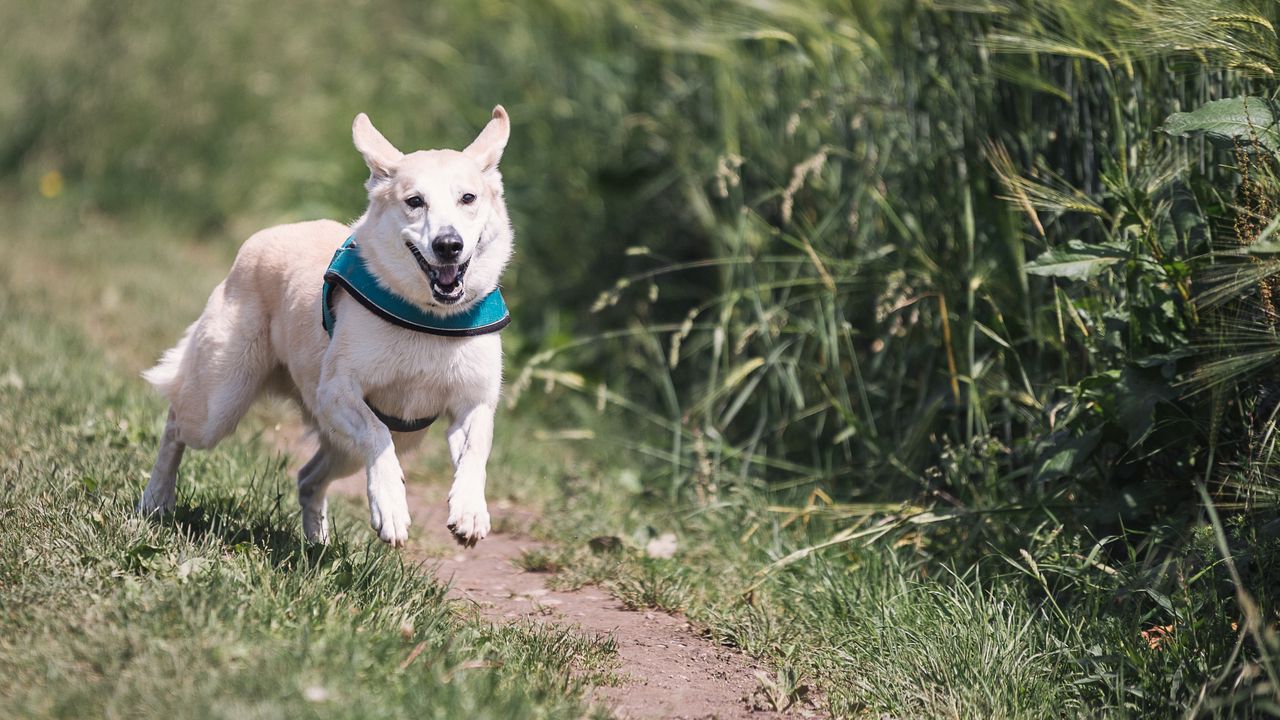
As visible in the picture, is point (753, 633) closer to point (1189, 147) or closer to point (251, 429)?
point (1189, 147)

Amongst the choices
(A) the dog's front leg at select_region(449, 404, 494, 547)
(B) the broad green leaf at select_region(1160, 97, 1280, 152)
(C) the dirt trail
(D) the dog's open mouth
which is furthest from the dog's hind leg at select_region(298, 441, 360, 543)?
(B) the broad green leaf at select_region(1160, 97, 1280, 152)

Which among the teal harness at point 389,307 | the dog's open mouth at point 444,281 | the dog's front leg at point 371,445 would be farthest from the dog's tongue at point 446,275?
the dog's front leg at point 371,445

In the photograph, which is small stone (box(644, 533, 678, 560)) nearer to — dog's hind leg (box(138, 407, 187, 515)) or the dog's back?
the dog's back

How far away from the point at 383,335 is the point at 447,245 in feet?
1.22

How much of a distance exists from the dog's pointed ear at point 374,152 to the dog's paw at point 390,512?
98 cm

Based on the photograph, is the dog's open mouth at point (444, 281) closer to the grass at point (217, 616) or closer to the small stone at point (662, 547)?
the grass at point (217, 616)

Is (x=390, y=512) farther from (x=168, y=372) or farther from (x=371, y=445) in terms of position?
(x=168, y=372)

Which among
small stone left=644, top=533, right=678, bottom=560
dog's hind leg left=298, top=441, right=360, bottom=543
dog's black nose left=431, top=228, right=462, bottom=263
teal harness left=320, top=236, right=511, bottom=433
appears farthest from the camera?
small stone left=644, top=533, right=678, bottom=560

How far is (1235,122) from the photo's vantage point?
141 inches

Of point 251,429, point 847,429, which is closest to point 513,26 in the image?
point 251,429

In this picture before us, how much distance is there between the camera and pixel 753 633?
386cm

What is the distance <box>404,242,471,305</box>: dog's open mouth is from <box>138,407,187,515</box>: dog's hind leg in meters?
1.21

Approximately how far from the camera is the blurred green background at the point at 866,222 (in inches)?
152

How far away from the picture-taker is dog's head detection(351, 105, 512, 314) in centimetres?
353
